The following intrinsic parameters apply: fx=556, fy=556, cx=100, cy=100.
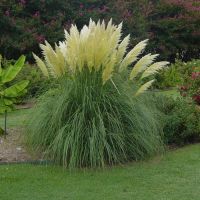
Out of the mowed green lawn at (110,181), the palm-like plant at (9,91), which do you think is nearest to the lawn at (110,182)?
the mowed green lawn at (110,181)

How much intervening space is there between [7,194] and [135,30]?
1188 centimetres

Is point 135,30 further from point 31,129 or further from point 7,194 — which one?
point 7,194

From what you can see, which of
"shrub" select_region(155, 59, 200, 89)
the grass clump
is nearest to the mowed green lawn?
the grass clump

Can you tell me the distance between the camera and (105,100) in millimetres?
7531

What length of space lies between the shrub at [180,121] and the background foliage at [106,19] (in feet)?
25.7

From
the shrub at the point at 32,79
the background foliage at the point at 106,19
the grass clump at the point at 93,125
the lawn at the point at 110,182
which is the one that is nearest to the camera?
the lawn at the point at 110,182

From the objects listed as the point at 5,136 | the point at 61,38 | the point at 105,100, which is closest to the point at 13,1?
the point at 61,38

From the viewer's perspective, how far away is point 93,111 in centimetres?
743

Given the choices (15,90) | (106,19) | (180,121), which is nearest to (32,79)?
(15,90)

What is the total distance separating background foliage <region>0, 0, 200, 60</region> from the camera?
16.1 metres

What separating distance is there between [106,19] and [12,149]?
9859 mm

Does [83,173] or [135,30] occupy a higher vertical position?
[135,30]

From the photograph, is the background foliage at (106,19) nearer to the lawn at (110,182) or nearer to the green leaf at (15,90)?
the green leaf at (15,90)

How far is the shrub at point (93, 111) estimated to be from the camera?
7.19 meters
